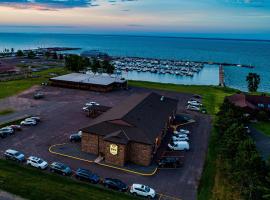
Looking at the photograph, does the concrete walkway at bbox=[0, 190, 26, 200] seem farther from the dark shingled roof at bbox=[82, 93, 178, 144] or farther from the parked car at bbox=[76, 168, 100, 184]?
the dark shingled roof at bbox=[82, 93, 178, 144]

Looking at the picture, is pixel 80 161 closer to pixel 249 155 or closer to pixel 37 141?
pixel 37 141

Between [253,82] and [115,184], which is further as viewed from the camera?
[253,82]

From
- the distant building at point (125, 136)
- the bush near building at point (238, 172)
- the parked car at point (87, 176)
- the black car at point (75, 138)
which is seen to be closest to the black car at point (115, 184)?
Result: the parked car at point (87, 176)

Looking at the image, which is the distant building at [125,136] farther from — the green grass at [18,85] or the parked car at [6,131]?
the green grass at [18,85]

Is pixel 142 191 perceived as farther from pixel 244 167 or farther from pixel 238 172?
pixel 244 167

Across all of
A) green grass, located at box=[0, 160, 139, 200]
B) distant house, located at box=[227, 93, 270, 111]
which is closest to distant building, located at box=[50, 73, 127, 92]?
distant house, located at box=[227, 93, 270, 111]

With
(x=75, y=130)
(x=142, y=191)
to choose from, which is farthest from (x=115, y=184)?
(x=75, y=130)

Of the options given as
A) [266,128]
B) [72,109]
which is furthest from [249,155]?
[72,109]
